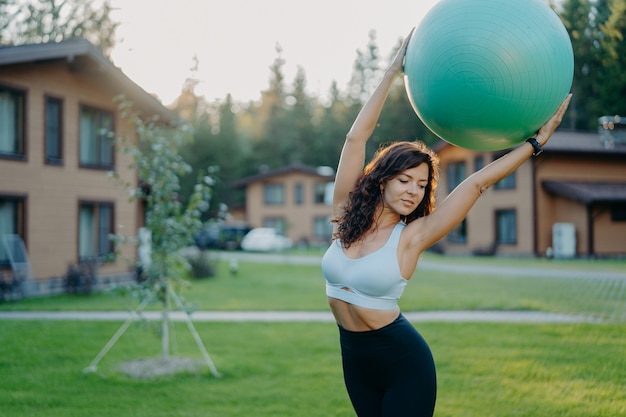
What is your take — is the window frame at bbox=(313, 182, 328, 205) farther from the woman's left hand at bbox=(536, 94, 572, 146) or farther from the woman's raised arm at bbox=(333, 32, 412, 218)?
the woman's left hand at bbox=(536, 94, 572, 146)

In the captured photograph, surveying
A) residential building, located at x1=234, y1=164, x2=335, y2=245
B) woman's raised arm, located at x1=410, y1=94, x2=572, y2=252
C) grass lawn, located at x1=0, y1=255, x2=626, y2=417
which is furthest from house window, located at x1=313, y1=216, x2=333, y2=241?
woman's raised arm, located at x1=410, y1=94, x2=572, y2=252

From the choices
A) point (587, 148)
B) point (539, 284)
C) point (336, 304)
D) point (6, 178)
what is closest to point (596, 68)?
point (587, 148)

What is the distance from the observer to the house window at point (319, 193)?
46094 millimetres

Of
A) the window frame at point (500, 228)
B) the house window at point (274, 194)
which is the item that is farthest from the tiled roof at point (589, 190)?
the house window at point (274, 194)

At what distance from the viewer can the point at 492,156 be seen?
95.5 ft

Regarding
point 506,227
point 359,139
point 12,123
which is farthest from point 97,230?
point 506,227

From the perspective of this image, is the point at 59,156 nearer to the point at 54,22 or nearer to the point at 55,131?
the point at 55,131

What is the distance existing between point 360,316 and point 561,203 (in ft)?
89.3

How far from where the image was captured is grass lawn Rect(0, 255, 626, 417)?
577cm

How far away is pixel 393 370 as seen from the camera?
291 cm

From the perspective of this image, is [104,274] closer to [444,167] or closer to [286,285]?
[286,285]

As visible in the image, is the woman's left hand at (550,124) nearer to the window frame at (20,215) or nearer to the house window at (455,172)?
the window frame at (20,215)

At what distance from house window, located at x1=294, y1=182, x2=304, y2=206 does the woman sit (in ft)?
141

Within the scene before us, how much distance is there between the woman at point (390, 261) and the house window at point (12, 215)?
47.3 ft
